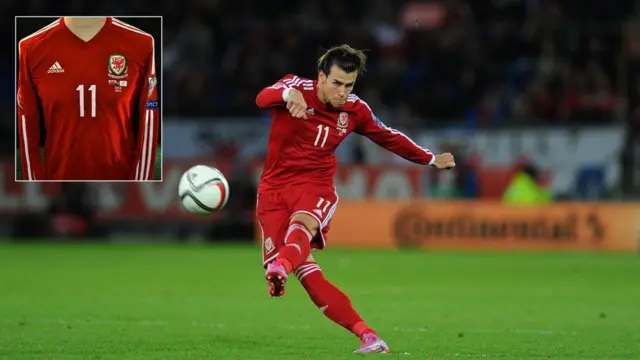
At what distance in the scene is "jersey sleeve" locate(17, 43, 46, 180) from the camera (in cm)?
940

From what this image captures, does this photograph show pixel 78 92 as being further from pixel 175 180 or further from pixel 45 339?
pixel 175 180

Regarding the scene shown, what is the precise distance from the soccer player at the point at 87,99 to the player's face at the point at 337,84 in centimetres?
132

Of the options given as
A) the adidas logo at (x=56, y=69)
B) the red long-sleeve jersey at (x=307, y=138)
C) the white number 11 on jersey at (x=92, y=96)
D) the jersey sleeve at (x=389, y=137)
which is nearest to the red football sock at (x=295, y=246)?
the red long-sleeve jersey at (x=307, y=138)

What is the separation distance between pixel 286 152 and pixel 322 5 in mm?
19634

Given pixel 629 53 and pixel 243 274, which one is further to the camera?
pixel 629 53

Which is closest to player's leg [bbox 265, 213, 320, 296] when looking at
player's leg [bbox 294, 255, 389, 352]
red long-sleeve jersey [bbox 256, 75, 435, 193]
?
player's leg [bbox 294, 255, 389, 352]

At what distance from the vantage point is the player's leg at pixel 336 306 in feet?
29.8

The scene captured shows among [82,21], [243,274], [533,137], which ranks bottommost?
[243,274]

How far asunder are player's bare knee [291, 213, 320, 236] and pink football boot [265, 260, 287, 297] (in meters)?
0.51

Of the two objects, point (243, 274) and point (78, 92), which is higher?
point (78, 92)

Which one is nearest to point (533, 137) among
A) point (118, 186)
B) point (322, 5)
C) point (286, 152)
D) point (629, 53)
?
point (629, 53)

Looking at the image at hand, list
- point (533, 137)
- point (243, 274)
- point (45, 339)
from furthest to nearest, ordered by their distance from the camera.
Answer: point (533, 137), point (243, 274), point (45, 339)

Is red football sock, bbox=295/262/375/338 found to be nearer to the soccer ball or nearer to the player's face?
the soccer ball

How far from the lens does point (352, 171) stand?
84.3ft
